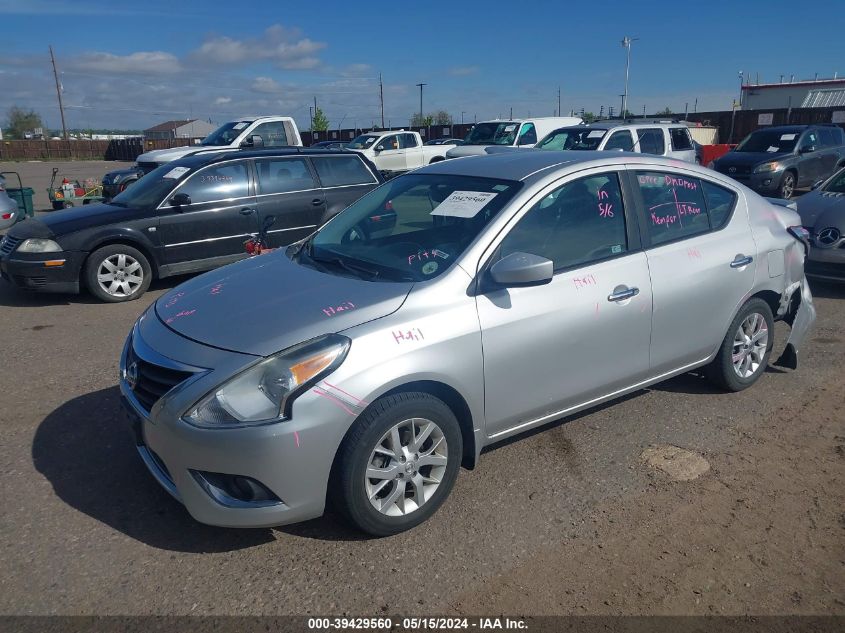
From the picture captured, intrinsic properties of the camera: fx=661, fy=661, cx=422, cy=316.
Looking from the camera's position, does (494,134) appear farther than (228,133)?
Yes

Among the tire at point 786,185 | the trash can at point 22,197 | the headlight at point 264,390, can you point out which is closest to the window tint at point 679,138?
the tire at point 786,185

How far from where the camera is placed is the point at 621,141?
1328 centimetres

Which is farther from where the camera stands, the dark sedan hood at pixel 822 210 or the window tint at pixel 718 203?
the dark sedan hood at pixel 822 210

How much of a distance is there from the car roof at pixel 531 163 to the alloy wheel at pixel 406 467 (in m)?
1.56

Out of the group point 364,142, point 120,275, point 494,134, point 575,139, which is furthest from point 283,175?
point 364,142

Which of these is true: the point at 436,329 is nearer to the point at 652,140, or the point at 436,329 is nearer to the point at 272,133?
the point at 652,140

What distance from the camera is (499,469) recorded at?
12.4ft

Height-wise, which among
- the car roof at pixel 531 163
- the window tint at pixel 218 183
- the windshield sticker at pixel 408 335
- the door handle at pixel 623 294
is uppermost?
the car roof at pixel 531 163

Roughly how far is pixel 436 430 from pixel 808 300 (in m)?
3.49

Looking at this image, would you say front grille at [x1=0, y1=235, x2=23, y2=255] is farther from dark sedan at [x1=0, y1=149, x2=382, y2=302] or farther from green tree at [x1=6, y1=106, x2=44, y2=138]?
green tree at [x1=6, y1=106, x2=44, y2=138]

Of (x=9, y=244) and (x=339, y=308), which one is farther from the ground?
(x=339, y=308)

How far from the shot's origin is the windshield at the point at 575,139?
43.1 feet

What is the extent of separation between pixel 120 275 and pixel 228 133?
9620 millimetres

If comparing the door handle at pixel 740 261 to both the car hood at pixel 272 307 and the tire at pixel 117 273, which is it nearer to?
the car hood at pixel 272 307
